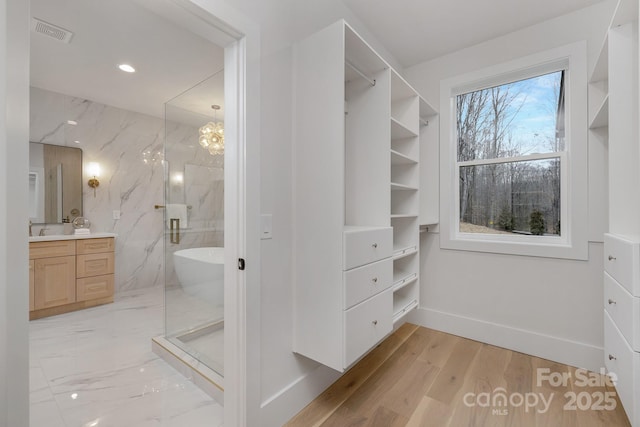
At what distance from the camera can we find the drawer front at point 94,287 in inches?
130

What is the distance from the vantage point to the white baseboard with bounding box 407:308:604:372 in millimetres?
2039

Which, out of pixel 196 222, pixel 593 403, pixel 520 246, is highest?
pixel 196 222

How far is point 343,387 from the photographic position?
182 centimetres

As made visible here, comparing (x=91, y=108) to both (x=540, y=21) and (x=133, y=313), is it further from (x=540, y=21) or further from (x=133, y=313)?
(x=540, y=21)

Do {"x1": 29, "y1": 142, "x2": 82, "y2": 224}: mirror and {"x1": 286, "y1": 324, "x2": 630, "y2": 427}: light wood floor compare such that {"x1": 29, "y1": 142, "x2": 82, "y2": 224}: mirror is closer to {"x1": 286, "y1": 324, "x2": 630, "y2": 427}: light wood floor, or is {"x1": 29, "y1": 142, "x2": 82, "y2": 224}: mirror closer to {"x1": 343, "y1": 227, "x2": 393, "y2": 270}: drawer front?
{"x1": 286, "y1": 324, "x2": 630, "y2": 427}: light wood floor

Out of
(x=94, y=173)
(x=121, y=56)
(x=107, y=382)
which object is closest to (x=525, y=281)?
(x=107, y=382)

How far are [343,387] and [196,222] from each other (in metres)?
1.78

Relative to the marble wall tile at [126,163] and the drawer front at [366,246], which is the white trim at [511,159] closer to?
the drawer front at [366,246]

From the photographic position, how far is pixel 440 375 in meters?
1.96

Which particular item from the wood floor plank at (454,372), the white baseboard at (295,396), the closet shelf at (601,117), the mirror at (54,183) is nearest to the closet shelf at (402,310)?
the wood floor plank at (454,372)

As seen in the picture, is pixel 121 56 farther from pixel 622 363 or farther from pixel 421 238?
pixel 622 363

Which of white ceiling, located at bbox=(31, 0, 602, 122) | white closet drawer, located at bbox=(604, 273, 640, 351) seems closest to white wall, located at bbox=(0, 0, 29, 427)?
white ceiling, located at bbox=(31, 0, 602, 122)

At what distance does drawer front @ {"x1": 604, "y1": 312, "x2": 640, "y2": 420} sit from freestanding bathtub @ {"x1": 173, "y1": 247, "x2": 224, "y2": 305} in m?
2.11

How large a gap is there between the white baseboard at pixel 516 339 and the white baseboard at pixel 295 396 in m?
1.29
